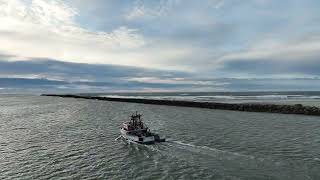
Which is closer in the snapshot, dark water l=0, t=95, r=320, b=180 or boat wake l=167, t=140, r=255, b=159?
dark water l=0, t=95, r=320, b=180

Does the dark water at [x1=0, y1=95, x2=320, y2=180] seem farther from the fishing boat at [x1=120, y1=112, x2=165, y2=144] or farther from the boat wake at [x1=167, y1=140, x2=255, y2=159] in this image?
the fishing boat at [x1=120, y1=112, x2=165, y2=144]

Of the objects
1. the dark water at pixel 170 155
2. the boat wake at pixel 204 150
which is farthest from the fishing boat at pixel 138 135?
the boat wake at pixel 204 150

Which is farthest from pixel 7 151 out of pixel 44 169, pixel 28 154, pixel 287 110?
pixel 287 110

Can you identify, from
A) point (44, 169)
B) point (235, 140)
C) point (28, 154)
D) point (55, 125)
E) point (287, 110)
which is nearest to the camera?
point (44, 169)

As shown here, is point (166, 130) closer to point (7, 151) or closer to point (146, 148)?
point (146, 148)

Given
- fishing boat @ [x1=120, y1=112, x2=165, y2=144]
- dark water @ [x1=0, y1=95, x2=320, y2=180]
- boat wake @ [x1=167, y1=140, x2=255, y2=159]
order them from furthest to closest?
fishing boat @ [x1=120, y1=112, x2=165, y2=144] < boat wake @ [x1=167, y1=140, x2=255, y2=159] < dark water @ [x1=0, y1=95, x2=320, y2=180]

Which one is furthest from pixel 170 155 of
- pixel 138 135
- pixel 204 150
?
pixel 138 135

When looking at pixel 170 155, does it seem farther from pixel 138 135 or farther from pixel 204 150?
pixel 138 135

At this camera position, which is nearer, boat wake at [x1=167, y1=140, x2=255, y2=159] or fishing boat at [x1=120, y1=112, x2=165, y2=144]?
boat wake at [x1=167, y1=140, x2=255, y2=159]

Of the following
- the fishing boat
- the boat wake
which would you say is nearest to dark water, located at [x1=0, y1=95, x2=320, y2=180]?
the boat wake

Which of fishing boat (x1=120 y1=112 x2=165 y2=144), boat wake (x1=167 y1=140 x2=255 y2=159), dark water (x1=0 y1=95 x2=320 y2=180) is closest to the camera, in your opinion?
dark water (x1=0 y1=95 x2=320 y2=180)

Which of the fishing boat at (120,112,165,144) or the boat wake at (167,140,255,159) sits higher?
the fishing boat at (120,112,165,144)
